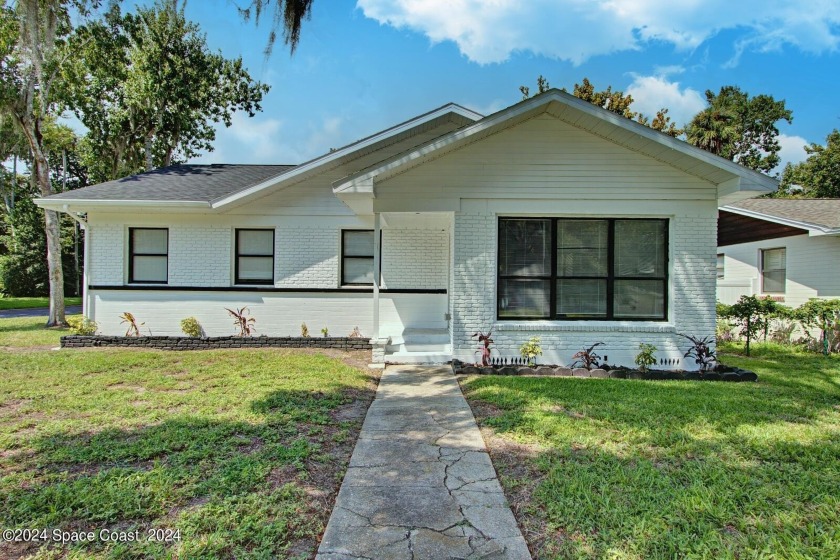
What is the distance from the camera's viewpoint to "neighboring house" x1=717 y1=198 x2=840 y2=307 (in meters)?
10.6

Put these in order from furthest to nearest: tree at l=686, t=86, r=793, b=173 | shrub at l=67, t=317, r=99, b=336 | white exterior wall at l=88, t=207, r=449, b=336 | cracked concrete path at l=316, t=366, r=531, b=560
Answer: tree at l=686, t=86, r=793, b=173, white exterior wall at l=88, t=207, r=449, b=336, shrub at l=67, t=317, r=99, b=336, cracked concrete path at l=316, t=366, r=531, b=560

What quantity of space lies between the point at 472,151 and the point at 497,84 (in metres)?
15.1

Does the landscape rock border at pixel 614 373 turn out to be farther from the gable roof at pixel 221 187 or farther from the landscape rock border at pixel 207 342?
the gable roof at pixel 221 187

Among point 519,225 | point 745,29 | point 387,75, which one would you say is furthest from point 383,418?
point 745,29

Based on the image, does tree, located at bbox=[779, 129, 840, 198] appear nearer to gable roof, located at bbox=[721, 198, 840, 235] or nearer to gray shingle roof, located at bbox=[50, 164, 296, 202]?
gable roof, located at bbox=[721, 198, 840, 235]

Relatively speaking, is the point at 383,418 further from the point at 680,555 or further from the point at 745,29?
the point at 745,29

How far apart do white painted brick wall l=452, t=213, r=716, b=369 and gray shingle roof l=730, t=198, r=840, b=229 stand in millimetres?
5305

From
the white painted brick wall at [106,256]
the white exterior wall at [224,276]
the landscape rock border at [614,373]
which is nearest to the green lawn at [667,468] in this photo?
the landscape rock border at [614,373]

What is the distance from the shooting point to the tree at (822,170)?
1080 inches

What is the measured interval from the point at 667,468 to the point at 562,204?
4.81 metres

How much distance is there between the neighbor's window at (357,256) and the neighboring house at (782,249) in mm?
8736

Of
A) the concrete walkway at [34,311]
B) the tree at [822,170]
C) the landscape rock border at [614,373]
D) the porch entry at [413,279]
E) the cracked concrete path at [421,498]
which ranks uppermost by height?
the tree at [822,170]

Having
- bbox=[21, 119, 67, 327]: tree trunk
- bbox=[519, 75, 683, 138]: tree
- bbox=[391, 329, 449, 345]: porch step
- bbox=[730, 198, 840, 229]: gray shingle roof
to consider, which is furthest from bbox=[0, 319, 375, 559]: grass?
bbox=[519, 75, 683, 138]: tree

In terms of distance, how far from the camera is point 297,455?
3672 mm
